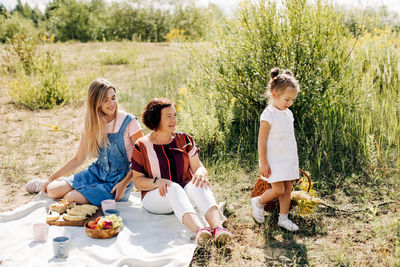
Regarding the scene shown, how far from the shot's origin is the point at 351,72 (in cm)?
482

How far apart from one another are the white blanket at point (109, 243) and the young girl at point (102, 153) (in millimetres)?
252

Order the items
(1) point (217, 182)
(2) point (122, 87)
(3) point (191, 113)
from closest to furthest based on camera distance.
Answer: (1) point (217, 182) → (3) point (191, 113) → (2) point (122, 87)

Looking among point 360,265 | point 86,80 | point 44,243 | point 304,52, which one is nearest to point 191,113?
point 304,52

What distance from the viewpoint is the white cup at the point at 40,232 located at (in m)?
3.05

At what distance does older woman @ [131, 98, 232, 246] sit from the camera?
319cm

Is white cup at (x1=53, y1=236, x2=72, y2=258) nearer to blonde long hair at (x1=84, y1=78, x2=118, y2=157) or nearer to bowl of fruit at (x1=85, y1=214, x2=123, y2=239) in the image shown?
bowl of fruit at (x1=85, y1=214, x2=123, y2=239)

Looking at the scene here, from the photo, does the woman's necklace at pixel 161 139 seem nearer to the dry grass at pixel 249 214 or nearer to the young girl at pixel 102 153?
the young girl at pixel 102 153

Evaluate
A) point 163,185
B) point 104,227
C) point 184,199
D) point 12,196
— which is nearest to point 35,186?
point 12,196

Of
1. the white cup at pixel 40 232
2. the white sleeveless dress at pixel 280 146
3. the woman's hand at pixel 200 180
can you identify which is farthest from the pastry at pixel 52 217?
the white sleeveless dress at pixel 280 146

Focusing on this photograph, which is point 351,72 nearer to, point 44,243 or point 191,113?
point 191,113

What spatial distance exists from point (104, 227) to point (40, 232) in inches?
19.1

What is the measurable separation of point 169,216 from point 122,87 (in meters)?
5.48

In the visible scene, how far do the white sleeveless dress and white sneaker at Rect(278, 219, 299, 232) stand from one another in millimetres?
371

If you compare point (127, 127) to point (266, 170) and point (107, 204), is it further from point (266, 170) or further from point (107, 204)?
point (266, 170)
